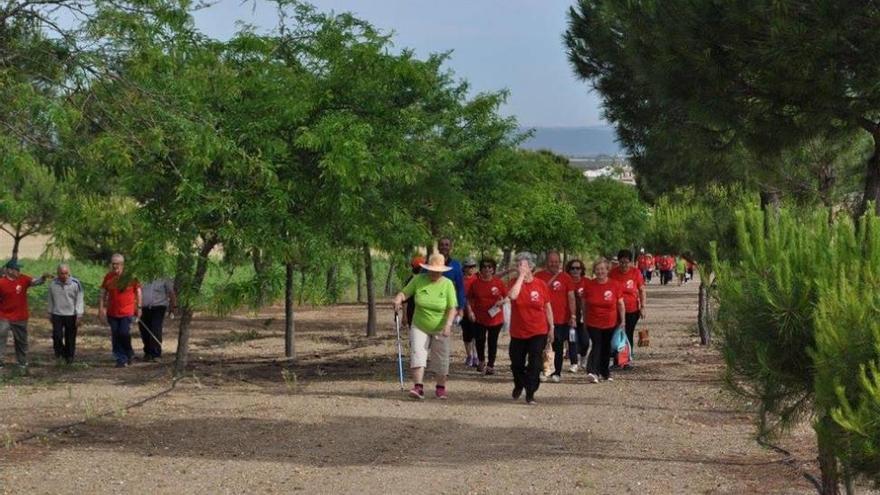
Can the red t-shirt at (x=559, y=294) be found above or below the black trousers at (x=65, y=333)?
above

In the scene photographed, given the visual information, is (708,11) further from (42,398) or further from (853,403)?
(42,398)

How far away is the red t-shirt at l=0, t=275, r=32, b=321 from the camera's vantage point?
1906cm

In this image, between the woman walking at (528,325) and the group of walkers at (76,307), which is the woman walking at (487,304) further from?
the group of walkers at (76,307)

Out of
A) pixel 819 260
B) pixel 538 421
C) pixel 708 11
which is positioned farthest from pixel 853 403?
pixel 538 421

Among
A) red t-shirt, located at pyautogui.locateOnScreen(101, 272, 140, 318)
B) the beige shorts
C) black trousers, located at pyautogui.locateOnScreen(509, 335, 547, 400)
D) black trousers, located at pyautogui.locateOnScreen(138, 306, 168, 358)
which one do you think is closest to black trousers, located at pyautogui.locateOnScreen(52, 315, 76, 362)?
red t-shirt, located at pyautogui.locateOnScreen(101, 272, 140, 318)

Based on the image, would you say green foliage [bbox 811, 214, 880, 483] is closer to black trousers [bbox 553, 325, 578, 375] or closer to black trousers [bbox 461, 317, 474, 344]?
black trousers [bbox 553, 325, 578, 375]

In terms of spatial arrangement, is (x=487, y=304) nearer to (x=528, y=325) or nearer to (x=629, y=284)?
(x=629, y=284)

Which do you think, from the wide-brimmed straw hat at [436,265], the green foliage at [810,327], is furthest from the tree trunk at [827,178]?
the green foliage at [810,327]

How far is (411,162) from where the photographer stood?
814 inches

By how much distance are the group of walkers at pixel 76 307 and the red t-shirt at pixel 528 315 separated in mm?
5764

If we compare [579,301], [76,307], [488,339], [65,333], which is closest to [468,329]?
[488,339]

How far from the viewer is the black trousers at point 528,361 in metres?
15.4

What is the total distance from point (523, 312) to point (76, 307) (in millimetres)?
7797

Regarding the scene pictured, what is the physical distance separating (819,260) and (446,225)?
1737 cm
